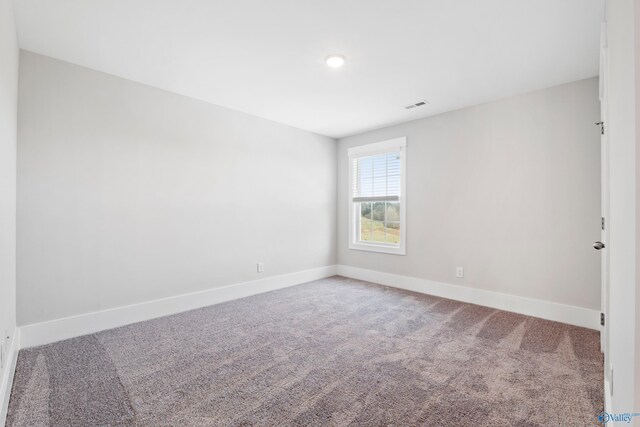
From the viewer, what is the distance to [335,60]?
262 centimetres

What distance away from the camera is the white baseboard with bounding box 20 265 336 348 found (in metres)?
2.56

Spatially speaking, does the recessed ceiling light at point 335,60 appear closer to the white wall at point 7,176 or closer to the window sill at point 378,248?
the white wall at point 7,176

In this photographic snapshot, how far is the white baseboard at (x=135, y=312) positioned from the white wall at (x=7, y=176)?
0.28 meters

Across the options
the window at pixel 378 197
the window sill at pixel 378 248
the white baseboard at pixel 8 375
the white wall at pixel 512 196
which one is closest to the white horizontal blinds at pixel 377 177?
the window at pixel 378 197

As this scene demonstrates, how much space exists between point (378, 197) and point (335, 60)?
8.34ft

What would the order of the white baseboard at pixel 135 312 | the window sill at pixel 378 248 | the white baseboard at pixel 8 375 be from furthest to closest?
the window sill at pixel 378 248 → the white baseboard at pixel 135 312 → the white baseboard at pixel 8 375

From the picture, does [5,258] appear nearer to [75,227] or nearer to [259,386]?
[75,227]

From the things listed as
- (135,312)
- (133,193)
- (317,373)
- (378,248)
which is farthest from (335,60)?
(135,312)

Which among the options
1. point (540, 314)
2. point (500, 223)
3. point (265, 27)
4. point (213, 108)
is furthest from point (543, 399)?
point (213, 108)

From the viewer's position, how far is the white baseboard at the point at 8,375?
1656mm

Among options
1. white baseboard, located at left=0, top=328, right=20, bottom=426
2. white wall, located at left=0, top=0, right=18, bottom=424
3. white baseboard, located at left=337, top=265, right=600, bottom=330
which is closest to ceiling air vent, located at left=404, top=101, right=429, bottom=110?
white baseboard, located at left=337, top=265, right=600, bottom=330

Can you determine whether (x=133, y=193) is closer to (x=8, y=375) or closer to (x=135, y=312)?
(x=135, y=312)

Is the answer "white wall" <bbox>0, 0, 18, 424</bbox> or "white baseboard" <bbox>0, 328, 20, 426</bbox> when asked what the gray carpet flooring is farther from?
"white wall" <bbox>0, 0, 18, 424</bbox>

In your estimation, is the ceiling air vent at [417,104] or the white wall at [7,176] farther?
the ceiling air vent at [417,104]
